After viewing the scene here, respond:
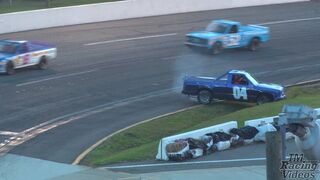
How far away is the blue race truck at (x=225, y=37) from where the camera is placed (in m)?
33.4

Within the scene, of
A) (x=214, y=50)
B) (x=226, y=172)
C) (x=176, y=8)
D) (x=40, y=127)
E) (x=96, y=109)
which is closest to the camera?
(x=226, y=172)

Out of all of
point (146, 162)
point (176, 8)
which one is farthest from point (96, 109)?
point (176, 8)

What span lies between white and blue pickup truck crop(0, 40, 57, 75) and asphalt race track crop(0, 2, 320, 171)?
17.7 inches

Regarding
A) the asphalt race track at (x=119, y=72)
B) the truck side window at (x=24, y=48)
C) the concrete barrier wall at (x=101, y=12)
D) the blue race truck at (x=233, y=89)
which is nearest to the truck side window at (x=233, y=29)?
the asphalt race track at (x=119, y=72)

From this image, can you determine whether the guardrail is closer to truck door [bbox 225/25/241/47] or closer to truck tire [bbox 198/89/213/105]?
truck tire [bbox 198/89/213/105]

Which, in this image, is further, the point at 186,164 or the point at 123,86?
the point at 123,86

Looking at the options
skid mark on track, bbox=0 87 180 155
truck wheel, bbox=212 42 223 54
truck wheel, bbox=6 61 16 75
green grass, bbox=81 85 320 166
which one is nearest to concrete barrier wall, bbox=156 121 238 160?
green grass, bbox=81 85 320 166

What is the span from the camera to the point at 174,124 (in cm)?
2295

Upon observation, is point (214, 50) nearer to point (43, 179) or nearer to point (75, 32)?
point (75, 32)

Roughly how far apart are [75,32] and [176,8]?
28.9 ft

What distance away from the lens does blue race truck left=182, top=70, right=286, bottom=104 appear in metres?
25.1

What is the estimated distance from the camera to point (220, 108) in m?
25.5

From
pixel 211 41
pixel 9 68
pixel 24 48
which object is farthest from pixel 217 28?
pixel 9 68

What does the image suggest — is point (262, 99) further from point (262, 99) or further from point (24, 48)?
point (24, 48)
